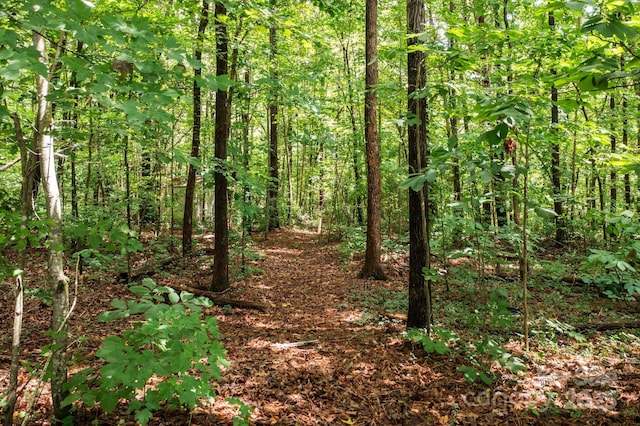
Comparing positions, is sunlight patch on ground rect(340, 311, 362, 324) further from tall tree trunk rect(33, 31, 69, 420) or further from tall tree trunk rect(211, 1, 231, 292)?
tall tree trunk rect(33, 31, 69, 420)

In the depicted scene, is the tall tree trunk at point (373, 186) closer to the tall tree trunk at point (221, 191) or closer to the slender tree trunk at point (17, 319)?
the tall tree trunk at point (221, 191)

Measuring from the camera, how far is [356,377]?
166 inches

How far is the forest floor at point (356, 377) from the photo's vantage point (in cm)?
343

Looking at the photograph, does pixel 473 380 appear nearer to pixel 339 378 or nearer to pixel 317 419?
pixel 339 378

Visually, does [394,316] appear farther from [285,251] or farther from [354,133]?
[354,133]

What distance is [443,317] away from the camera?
627 centimetres

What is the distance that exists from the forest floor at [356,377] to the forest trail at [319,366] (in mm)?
14

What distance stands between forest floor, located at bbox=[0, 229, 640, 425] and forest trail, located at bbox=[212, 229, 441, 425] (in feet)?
0.05

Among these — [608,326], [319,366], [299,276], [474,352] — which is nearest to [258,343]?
[319,366]

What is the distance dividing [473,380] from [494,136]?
9.69ft

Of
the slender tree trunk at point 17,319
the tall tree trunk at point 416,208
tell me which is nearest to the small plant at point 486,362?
the tall tree trunk at point 416,208

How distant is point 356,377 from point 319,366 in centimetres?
49

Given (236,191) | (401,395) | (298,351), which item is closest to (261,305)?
(298,351)

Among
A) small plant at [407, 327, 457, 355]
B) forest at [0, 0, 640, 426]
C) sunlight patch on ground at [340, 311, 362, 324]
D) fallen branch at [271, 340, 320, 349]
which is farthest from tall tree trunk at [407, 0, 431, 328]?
fallen branch at [271, 340, 320, 349]
